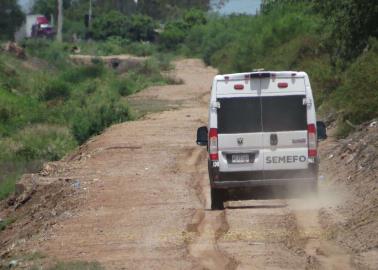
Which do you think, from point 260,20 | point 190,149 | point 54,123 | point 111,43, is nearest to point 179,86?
point 260,20

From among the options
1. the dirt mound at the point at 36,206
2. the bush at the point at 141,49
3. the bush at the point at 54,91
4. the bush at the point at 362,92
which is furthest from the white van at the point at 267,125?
the bush at the point at 141,49

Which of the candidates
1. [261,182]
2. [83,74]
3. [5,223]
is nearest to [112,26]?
[83,74]

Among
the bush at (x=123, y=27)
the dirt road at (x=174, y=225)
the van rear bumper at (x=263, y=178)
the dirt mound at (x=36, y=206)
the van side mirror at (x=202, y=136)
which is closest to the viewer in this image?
the dirt road at (x=174, y=225)

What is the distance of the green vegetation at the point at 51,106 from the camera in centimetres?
3912

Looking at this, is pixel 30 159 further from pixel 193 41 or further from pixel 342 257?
pixel 193 41

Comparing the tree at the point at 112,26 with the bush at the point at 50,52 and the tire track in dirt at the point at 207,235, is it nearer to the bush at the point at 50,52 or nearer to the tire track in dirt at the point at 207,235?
the bush at the point at 50,52

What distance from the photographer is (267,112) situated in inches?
752

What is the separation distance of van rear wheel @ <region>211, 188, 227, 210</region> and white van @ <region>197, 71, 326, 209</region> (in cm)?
80

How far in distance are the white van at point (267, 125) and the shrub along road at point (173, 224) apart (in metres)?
0.75

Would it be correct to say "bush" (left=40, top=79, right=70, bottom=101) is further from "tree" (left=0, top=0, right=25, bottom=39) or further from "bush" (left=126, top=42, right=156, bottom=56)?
"tree" (left=0, top=0, right=25, bottom=39)

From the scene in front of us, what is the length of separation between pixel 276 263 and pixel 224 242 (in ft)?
6.38

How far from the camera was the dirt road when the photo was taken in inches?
590

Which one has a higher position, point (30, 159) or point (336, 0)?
point (336, 0)

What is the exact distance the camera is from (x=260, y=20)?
63969 millimetres
